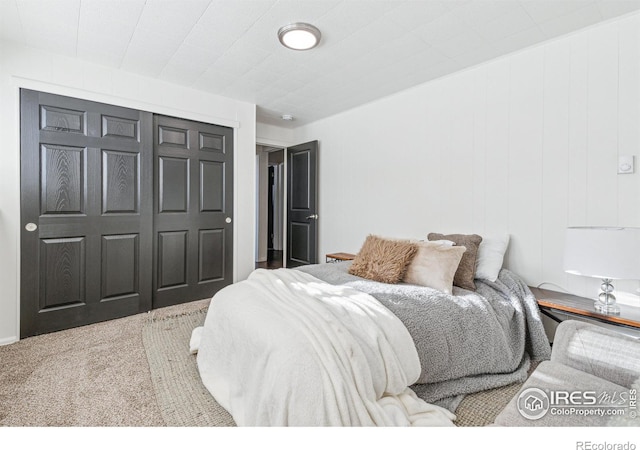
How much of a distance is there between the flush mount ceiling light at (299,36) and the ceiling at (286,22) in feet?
0.16

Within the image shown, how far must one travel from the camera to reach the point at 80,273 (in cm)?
284

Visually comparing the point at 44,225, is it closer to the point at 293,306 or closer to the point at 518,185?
the point at 293,306

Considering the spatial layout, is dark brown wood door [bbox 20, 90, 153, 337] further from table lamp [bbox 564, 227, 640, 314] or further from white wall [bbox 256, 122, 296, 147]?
table lamp [bbox 564, 227, 640, 314]

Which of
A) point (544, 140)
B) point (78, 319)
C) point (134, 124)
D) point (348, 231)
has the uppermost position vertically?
point (134, 124)

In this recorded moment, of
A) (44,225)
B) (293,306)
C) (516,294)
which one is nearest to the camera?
(293,306)

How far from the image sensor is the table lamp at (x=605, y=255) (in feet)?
5.71

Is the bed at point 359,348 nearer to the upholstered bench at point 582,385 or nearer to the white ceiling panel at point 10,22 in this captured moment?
the upholstered bench at point 582,385

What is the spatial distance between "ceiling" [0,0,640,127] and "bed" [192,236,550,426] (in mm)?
1765

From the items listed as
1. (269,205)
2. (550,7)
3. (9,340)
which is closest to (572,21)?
(550,7)

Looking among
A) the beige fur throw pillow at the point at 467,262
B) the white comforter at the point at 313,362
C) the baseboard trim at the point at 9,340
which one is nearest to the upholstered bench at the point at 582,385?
the white comforter at the point at 313,362

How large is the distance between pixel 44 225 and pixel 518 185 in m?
3.94

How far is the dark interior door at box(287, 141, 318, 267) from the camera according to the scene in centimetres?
454

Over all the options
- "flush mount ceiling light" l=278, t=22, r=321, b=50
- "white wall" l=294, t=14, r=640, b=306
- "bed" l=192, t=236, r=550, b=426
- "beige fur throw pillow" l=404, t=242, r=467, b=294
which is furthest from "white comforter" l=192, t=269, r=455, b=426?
"flush mount ceiling light" l=278, t=22, r=321, b=50
